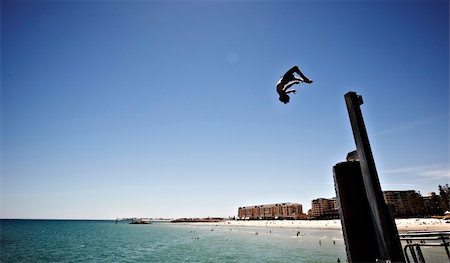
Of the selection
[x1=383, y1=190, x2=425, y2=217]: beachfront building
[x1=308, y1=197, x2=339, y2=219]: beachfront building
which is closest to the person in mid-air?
[x1=383, y1=190, x2=425, y2=217]: beachfront building

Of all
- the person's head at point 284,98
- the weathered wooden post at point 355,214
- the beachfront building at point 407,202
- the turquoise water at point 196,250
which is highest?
the beachfront building at point 407,202

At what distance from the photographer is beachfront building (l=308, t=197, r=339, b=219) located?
16298cm

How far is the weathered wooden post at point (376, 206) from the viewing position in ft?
5.28

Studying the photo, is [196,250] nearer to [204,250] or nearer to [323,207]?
[204,250]

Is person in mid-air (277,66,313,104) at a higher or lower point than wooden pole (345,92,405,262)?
higher

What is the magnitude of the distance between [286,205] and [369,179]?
206m

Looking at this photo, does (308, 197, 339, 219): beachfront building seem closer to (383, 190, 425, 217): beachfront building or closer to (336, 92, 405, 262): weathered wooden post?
(383, 190, 425, 217): beachfront building

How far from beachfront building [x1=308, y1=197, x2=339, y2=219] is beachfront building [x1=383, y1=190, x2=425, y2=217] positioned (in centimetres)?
3217

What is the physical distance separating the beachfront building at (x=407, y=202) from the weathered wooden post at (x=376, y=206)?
15321 centimetres

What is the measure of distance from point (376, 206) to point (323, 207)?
617 ft

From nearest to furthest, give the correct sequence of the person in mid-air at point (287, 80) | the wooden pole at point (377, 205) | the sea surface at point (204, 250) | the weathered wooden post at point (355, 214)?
the wooden pole at point (377, 205)
the weathered wooden post at point (355, 214)
the person in mid-air at point (287, 80)
the sea surface at point (204, 250)

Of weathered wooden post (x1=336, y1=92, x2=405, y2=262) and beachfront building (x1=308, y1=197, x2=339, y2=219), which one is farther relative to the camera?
beachfront building (x1=308, y1=197, x2=339, y2=219)

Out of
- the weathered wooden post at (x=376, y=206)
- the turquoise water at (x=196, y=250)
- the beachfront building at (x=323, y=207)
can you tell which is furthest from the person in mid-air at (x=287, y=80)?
the beachfront building at (x=323, y=207)

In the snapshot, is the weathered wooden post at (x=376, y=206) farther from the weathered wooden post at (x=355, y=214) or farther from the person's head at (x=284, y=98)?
the person's head at (x=284, y=98)
